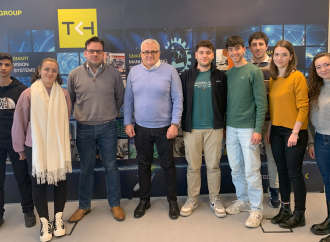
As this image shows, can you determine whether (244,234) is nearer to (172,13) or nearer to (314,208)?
(314,208)

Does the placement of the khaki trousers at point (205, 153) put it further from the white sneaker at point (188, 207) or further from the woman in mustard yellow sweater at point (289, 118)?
the woman in mustard yellow sweater at point (289, 118)

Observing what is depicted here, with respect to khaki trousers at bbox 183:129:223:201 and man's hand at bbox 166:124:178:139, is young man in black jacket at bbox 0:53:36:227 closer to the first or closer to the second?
man's hand at bbox 166:124:178:139

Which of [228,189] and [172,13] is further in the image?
[228,189]

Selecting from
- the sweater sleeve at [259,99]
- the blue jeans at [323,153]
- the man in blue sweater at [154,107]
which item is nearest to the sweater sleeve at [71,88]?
the man in blue sweater at [154,107]

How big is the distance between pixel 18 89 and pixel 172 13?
5.93ft

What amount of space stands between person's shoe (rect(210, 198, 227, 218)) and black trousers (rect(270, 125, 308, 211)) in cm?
61

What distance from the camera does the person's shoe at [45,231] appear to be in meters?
2.51

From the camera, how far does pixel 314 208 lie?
119 inches

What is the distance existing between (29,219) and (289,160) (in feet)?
8.32

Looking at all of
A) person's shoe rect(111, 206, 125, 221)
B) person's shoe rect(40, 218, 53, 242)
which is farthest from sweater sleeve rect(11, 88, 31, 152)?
person's shoe rect(111, 206, 125, 221)

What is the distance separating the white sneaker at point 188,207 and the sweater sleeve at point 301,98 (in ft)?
4.47

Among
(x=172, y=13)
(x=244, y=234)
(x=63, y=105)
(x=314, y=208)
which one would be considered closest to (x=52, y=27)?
(x=63, y=105)

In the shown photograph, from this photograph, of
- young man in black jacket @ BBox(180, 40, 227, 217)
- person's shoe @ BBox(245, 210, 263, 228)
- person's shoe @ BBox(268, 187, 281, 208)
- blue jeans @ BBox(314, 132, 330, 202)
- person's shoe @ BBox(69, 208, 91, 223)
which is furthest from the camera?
person's shoe @ BBox(268, 187, 281, 208)

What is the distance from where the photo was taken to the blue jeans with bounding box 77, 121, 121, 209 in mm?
2822
